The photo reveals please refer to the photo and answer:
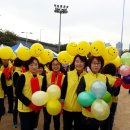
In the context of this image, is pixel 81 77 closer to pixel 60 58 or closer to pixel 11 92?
pixel 60 58

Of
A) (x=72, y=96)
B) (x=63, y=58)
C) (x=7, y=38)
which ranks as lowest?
(x=72, y=96)

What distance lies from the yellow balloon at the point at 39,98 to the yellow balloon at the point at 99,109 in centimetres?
77

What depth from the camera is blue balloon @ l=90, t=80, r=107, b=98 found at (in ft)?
14.0

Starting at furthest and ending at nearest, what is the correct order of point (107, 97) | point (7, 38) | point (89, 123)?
point (7, 38)
point (107, 97)
point (89, 123)

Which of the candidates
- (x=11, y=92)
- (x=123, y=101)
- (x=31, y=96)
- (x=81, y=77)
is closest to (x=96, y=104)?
(x=81, y=77)

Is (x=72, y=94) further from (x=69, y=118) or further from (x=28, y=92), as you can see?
(x=28, y=92)

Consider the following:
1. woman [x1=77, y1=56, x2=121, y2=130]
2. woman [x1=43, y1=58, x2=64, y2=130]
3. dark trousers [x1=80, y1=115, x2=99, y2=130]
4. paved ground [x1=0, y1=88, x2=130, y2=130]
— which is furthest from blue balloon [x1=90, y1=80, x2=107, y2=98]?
paved ground [x1=0, y1=88, x2=130, y2=130]

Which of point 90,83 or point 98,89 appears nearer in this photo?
point 98,89

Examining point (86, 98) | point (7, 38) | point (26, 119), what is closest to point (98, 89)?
point (86, 98)

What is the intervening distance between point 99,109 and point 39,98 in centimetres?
90

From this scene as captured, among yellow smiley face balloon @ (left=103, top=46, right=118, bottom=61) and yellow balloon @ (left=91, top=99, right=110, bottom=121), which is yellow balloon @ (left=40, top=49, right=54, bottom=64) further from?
yellow balloon @ (left=91, top=99, right=110, bottom=121)

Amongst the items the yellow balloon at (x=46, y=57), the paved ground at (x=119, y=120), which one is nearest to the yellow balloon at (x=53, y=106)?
the yellow balloon at (x=46, y=57)

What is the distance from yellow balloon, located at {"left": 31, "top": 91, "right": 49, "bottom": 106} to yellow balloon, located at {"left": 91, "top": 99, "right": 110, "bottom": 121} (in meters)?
0.77

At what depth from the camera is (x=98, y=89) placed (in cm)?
426
